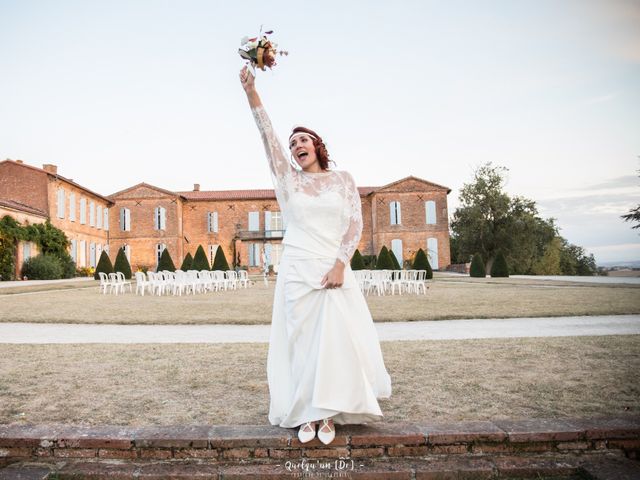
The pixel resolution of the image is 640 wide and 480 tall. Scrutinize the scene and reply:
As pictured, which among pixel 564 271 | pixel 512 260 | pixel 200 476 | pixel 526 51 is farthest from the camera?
pixel 564 271

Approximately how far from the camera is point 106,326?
815 centimetres

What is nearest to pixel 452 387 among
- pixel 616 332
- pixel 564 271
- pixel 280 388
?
pixel 280 388

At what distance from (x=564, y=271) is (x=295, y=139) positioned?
4908 centimetres

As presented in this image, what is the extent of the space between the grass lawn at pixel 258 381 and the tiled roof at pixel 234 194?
105 feet

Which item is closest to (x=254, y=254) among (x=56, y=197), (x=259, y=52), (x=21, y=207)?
(x=56, y=197)

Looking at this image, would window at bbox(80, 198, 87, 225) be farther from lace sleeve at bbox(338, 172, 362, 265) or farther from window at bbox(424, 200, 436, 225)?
lace sleeve at bbox(338, 172, 362, 265)

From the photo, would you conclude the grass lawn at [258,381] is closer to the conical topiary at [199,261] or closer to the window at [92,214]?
the conical topiary at [199,261]

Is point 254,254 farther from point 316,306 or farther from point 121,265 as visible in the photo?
point 316,306

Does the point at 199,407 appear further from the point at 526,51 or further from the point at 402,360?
the point at 526,51

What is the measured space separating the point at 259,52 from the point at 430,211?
34852 millimetres

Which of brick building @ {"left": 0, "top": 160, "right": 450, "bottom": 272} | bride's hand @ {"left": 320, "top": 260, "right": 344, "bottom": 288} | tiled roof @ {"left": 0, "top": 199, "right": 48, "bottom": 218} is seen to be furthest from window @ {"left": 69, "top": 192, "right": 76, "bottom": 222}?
bride's hand @ {"left": 320, "top": 260, "right": 344, "bottom": 288}

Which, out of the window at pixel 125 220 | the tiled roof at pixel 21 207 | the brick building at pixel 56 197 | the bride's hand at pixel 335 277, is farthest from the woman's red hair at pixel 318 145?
the window at pixel 125 220

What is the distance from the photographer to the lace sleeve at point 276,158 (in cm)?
279

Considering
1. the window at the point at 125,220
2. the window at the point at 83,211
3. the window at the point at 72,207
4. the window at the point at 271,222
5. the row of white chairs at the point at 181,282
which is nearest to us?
the row of white chairs at the point at 181,282
